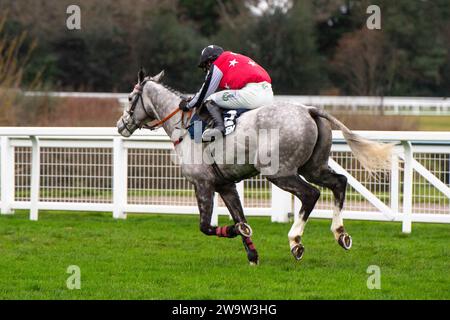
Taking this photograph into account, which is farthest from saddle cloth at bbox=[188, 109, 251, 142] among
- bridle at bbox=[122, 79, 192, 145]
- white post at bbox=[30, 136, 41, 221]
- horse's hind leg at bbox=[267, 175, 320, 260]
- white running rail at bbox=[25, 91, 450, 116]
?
white running rail at bbox=[25, 91, 450, 116]

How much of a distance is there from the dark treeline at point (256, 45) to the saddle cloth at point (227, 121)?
23236mm

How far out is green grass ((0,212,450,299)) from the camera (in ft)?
22.1

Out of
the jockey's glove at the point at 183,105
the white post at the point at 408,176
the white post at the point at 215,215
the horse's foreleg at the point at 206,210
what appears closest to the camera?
the horse's foreleg at the point at 206,210

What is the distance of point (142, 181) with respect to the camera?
37.8 ft

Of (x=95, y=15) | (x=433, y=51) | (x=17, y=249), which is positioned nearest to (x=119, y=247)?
(x=17, y=249)

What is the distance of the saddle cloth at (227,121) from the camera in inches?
311

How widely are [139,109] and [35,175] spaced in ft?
9.38

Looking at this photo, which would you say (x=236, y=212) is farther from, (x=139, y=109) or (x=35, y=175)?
(x=35, y=175)

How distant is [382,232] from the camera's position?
34.4 feet

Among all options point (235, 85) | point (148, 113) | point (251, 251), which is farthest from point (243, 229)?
point (148, 113)

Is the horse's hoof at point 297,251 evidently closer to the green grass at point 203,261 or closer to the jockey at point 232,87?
the green grass at point 203,261

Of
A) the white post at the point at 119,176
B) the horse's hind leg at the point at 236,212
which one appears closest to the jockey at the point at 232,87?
the horse's hind leg at the point at 236,212

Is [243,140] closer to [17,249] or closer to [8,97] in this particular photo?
[17,249]
